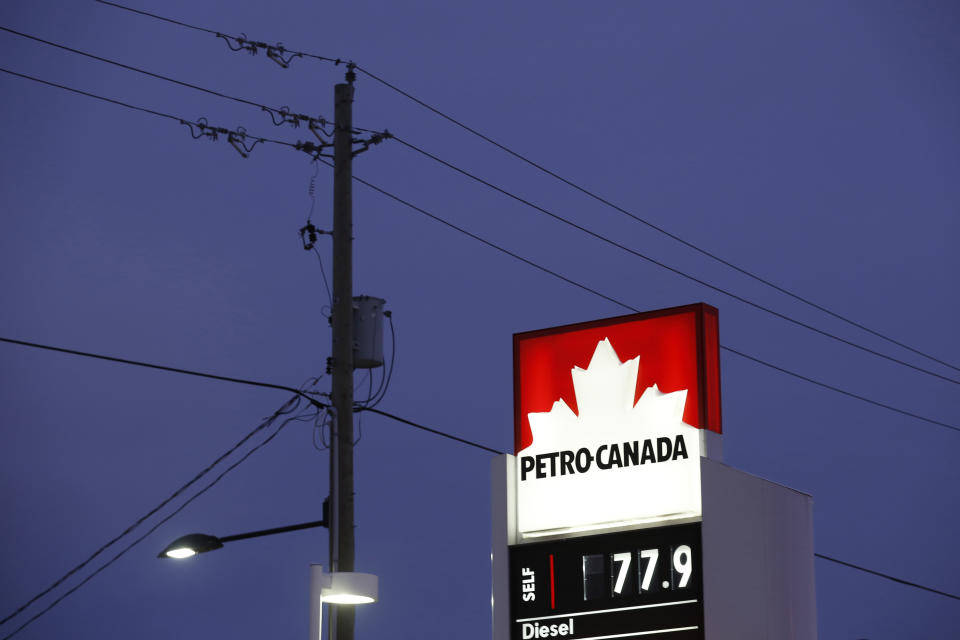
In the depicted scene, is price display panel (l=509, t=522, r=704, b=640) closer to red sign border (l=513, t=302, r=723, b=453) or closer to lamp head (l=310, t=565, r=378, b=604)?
red sign border (l=513, t=302, r=723, b=453)

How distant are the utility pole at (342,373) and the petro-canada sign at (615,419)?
11.3 feet

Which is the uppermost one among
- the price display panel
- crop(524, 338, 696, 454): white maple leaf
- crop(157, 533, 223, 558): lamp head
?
crop(524, 338, 696, 454): white maple leaf

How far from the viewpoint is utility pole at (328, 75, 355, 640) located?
21.2m

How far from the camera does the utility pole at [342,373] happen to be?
21172mm

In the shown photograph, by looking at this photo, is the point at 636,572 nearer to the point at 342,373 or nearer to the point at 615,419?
the point at 615,419

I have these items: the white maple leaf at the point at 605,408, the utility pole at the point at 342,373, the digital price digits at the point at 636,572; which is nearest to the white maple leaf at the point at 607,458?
the white maple leaf at the point at 605,408

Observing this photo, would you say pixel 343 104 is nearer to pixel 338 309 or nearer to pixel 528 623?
pixel 338 309

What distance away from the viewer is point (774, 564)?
17422 mm

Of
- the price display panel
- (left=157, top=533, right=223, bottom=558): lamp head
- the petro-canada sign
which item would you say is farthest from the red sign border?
(left=157, top=533, right=223, bottom=558): lamp head

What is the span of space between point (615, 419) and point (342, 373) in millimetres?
4899

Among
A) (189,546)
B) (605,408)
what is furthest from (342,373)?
(605,408)

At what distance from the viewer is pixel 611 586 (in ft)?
57.3

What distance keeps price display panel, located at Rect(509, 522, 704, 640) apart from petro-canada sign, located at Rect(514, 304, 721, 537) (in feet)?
0.80

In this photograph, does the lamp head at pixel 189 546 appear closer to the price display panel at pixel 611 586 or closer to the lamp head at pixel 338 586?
the lamp head at pixel 338 586
